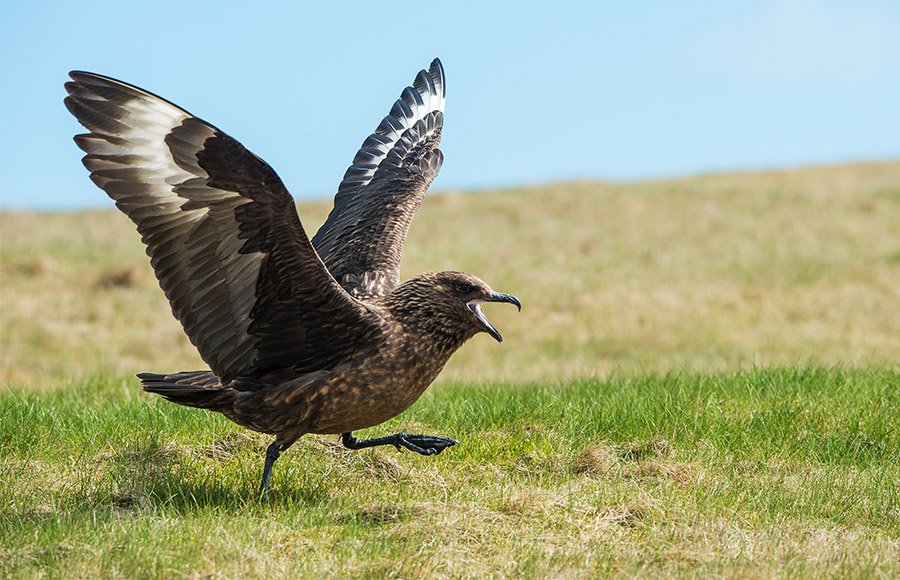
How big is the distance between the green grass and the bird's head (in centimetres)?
82

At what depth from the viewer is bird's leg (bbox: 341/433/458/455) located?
16.9 feet

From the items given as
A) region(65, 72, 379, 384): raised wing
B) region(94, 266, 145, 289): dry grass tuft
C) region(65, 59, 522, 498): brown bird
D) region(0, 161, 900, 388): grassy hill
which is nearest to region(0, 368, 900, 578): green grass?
region(65, 59, 522, 498): brown bird

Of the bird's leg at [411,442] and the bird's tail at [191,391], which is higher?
the bird's tail at [191,391]

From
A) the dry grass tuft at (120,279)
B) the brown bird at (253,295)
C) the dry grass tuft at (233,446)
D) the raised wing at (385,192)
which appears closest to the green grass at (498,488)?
the dry grass tuft at (233,446)

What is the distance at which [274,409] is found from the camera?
15.1 ft

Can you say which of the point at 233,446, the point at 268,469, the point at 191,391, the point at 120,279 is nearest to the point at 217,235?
the point at 191,391

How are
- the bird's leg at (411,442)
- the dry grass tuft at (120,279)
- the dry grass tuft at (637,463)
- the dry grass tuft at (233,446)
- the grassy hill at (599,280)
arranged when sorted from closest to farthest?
the dry grass tuft at (637,463), the bird's leg at (411,442), the dry grass tuft at (233,446), the grassy hill at (599,280), the dry grass tuft at (120,279)

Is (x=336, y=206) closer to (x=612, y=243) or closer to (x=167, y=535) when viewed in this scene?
(x=167, y=535)

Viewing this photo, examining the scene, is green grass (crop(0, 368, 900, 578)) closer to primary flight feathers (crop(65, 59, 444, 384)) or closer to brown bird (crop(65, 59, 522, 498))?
brown bird (crop(65, 59, 522, 498))

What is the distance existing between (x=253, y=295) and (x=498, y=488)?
1.54 m

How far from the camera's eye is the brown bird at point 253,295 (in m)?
4.15

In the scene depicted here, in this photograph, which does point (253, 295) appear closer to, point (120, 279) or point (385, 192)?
point (385, 192)

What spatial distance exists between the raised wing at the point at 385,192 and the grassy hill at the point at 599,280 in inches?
106

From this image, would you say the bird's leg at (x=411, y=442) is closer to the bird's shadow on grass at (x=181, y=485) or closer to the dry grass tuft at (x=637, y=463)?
the bird's shadow on grass at (x=181, y=485)
